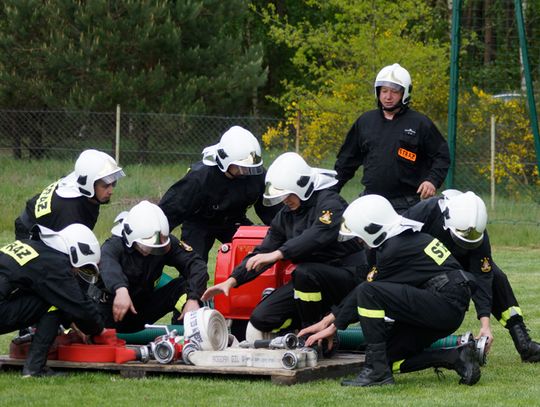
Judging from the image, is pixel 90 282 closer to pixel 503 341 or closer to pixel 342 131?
pixel 503 341

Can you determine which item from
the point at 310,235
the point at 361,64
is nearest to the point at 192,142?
the point at 361,64

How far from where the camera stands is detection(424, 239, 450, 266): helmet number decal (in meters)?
8.65

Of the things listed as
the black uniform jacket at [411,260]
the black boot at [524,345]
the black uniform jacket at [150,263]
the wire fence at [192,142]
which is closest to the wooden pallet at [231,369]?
the black uniform jacket at [411,260]

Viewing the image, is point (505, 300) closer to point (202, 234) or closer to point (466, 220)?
point (466, 220)

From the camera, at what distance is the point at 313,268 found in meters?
9.36

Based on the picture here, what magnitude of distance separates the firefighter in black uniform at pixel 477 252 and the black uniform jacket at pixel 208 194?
5.82 ft

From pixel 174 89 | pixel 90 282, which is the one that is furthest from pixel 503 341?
pixel 174 89

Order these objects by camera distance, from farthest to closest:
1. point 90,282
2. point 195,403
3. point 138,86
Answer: point 138,86
point 90,282
point 195,403

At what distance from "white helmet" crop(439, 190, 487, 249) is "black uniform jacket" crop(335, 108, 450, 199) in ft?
4.94

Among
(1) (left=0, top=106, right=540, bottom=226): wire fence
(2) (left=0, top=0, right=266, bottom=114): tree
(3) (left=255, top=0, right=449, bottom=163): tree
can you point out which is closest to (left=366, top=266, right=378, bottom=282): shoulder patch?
(1) (left=0, top=106, right=540, bottom=226): wire fence

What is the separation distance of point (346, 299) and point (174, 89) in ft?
73.5

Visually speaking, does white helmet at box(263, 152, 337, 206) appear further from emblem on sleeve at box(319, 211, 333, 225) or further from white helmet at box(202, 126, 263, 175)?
white helmet at box(202, 126, 263, 175)

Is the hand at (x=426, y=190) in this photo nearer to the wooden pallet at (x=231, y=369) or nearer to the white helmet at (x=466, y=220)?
the white helmet at (x=466, y=220)

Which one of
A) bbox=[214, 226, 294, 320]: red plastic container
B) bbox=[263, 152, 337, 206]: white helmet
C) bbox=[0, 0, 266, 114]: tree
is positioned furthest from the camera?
bbox=[0, 0, 266, 114]: tree
